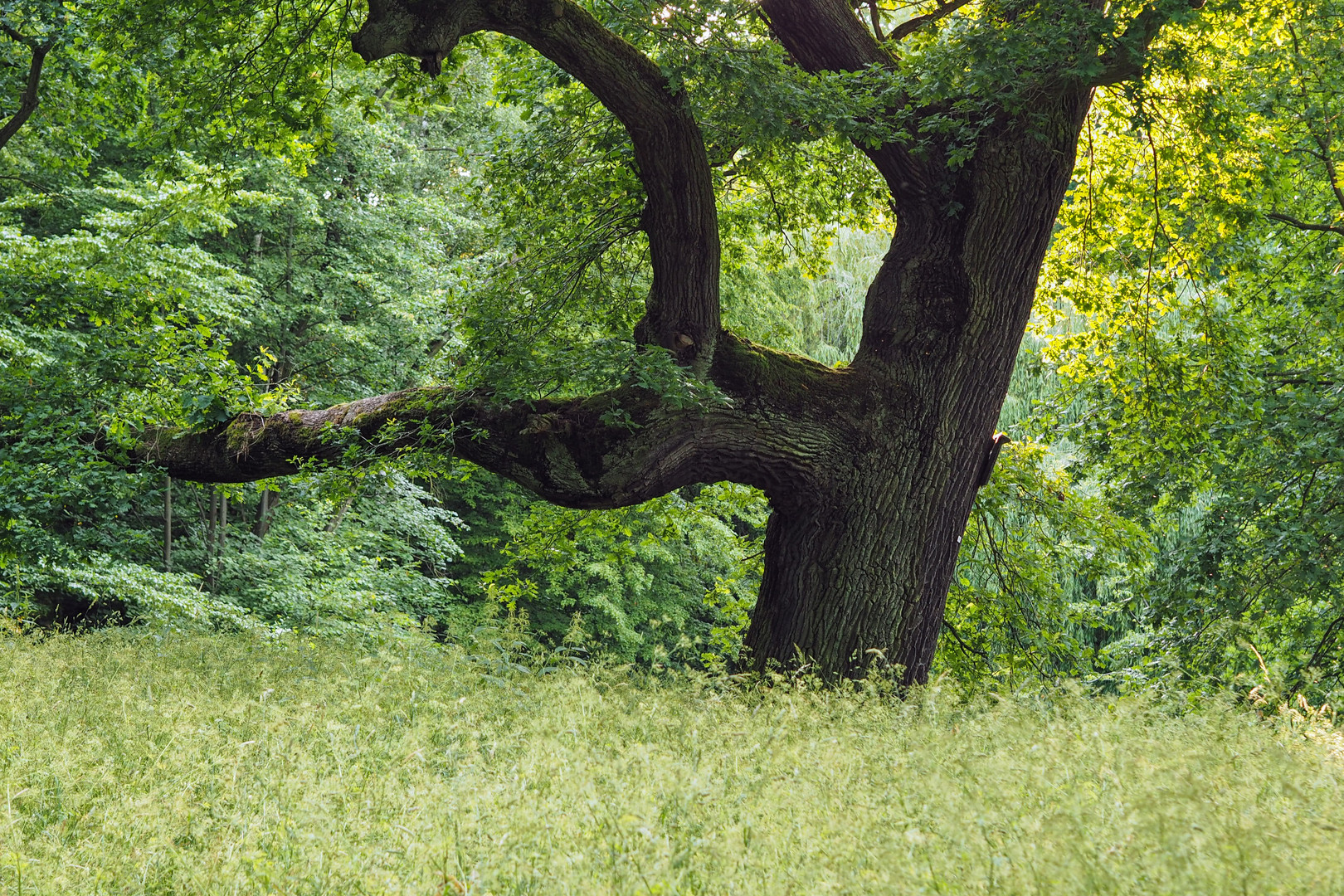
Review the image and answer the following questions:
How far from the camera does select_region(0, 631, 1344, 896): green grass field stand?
2426 millimetres

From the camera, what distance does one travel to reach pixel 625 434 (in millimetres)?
6203

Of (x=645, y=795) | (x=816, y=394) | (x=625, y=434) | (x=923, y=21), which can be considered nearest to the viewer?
(x=645, y=795)

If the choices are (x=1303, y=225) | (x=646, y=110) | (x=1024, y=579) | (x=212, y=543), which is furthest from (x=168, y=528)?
(x=1303, y=225)

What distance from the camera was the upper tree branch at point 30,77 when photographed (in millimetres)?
8297

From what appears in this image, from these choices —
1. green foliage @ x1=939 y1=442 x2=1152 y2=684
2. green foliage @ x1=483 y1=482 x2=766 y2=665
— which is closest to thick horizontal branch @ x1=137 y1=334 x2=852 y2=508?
green foliage @ x1=483 y1=482 x2=766 y2=665

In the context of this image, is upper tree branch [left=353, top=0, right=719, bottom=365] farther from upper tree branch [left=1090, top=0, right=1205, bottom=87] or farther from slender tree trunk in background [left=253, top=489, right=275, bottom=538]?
slender tree trunk in background [left=253, top=489, right=275, bottom=538]

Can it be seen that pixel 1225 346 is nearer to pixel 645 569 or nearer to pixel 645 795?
pixel 645 795

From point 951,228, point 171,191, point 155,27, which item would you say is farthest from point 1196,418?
point 171,191

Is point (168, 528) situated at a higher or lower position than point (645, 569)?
higher

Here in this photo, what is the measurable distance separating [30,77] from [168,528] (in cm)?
735

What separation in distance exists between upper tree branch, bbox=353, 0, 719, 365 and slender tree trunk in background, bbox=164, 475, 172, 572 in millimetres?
10314

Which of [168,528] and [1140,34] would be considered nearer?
[1140,34]

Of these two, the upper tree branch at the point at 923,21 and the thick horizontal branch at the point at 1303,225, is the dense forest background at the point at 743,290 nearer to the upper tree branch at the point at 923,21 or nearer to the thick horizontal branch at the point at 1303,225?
the thick horizontal branch at the point at 1303,225

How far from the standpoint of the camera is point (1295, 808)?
268 centimetres
